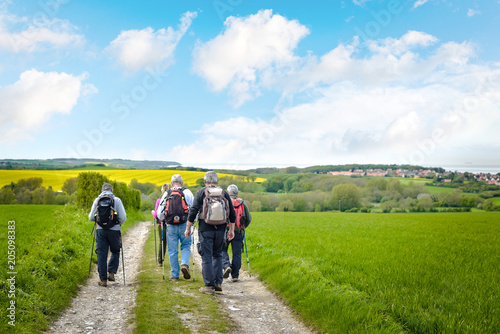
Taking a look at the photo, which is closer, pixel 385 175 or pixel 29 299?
pixel 29 299

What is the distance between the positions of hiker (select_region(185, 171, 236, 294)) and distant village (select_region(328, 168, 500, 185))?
95979mm

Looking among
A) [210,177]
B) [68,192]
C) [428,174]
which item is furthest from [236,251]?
[428,174]

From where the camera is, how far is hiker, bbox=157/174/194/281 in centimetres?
972

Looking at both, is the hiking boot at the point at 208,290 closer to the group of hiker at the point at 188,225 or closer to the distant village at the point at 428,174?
the group of hiker at the point at 188,225

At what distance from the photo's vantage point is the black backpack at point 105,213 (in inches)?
374

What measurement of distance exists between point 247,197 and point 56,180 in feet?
122

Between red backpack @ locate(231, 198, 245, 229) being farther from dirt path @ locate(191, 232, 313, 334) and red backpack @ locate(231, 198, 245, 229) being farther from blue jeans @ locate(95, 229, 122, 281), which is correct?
blue jeans @ locate(95, 229, 122, 281)

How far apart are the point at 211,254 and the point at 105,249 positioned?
10.1 feet

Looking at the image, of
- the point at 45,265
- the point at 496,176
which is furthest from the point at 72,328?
the point at 496,176

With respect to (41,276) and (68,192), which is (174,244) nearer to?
(41,276)

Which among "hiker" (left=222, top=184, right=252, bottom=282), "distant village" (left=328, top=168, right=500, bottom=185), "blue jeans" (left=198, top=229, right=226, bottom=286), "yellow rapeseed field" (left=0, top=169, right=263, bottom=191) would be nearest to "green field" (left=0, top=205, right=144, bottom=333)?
"blue jeans" (left=198, top=229, right=226, bottom=286)

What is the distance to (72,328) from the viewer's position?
20.1 feet

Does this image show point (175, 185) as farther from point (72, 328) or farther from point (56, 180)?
point (56, 180)

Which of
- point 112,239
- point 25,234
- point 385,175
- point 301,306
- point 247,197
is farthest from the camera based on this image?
point 385,175
